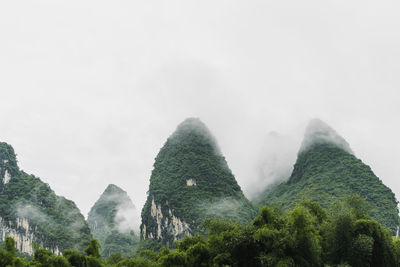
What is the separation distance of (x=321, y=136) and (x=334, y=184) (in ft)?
43.4

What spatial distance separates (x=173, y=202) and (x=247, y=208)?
10252 millimetres

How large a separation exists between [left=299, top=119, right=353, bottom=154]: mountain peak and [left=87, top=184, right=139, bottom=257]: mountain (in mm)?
43949

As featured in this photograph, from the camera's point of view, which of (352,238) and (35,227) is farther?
(35,227)

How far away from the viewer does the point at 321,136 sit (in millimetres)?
64312

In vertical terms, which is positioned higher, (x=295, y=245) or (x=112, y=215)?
(x=112, y=215)

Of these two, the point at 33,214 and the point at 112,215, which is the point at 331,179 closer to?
the point at 33,214

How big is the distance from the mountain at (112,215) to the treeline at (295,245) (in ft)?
222

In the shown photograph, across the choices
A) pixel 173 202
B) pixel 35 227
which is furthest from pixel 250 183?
pixel 35 227

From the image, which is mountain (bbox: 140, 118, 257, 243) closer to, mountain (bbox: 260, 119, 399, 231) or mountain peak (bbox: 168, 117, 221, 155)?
mountain peak (bbox: 168, 117, 221, 155)

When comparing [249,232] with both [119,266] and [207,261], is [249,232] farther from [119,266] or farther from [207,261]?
[119,266]

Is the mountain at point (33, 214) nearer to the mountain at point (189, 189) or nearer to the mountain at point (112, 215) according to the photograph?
the mountain at point (189, 189)

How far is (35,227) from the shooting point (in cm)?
5000

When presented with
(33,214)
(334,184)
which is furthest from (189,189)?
(33,214)

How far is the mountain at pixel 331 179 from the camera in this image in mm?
47062
